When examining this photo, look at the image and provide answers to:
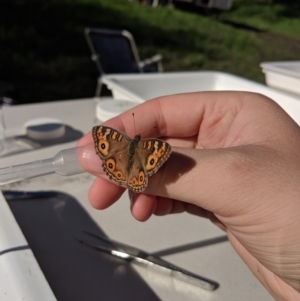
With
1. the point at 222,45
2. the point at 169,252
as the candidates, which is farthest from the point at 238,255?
the point at 222,45

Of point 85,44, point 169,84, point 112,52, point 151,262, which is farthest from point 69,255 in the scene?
point 85,44

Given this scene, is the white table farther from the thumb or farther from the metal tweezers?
the thumb

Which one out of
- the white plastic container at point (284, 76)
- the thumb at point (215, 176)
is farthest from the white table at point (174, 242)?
the white plastic container at point (284, 76)

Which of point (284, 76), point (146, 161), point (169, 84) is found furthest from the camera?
point (169, 84)

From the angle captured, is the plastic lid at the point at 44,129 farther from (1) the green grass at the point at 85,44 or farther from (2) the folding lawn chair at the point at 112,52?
(2) the folding lawn chair at the point at 112,52

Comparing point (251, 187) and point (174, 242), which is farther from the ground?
point (251, 187)

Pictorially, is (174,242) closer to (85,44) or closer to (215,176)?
(215,176)

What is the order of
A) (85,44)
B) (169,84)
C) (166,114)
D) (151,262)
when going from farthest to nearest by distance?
(85,44) < (169,84) < (166,114) < (151,262)
